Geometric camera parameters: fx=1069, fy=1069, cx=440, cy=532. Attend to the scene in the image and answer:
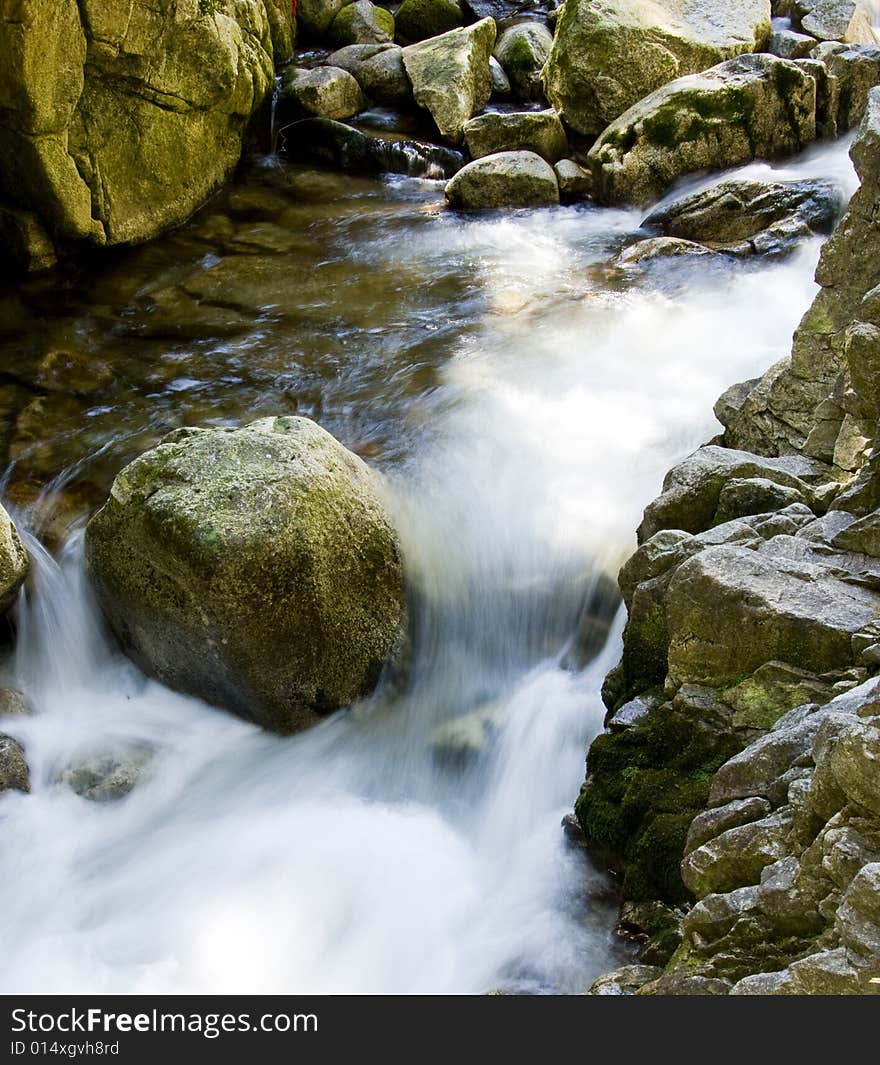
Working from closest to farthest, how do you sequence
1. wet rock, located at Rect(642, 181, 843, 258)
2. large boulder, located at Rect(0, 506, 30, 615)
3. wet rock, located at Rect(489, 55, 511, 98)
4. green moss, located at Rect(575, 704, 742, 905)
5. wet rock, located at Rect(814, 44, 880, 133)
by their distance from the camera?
1. green moss, located at Rect(575, 704, 742, 905)
2. large boulder, located at Rect(0, 506, 30, 615)
3. wet rock, located at Rect(642, 181, 843, 258)
4. wet rock, located at Rect(814, 44, 880, 133)
5. wet rock, located at Rect(489, 55, 511, 98)

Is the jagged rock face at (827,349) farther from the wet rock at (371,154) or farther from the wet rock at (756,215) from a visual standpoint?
the wet rock at (371,154)

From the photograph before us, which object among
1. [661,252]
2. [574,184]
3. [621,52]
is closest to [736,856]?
[661,252]

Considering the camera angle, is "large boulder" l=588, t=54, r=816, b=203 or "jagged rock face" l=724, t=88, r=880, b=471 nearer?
"jagged rock face" l=724, t=88, r=880, b=471

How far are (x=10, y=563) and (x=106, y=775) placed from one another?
1429 millimetres

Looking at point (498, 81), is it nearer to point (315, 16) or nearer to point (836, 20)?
point (315, 16)

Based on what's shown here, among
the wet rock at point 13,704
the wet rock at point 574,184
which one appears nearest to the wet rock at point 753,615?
the wet rock at point 13,704

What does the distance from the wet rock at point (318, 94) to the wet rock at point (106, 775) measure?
37.5 ft

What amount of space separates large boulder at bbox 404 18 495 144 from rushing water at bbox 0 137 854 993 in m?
3.29

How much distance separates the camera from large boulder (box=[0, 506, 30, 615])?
6.32 metres

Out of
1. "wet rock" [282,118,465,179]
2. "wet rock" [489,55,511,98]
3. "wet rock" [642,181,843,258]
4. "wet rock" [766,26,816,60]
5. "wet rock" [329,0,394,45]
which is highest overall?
"wet rock" [329,0,394,45]

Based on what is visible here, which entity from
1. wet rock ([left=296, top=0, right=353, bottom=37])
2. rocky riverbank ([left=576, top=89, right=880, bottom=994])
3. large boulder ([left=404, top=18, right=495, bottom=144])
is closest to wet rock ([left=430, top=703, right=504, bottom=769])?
rocky riverbank ([left=576, top=89, right=880, bottom=994])

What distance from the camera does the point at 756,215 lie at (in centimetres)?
1136

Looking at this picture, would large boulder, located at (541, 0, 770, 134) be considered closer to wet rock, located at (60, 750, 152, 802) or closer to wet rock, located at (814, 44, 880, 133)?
wet rock, located at (814, 44, 880, 133)

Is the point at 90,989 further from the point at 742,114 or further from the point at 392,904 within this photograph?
the point at 742,114
